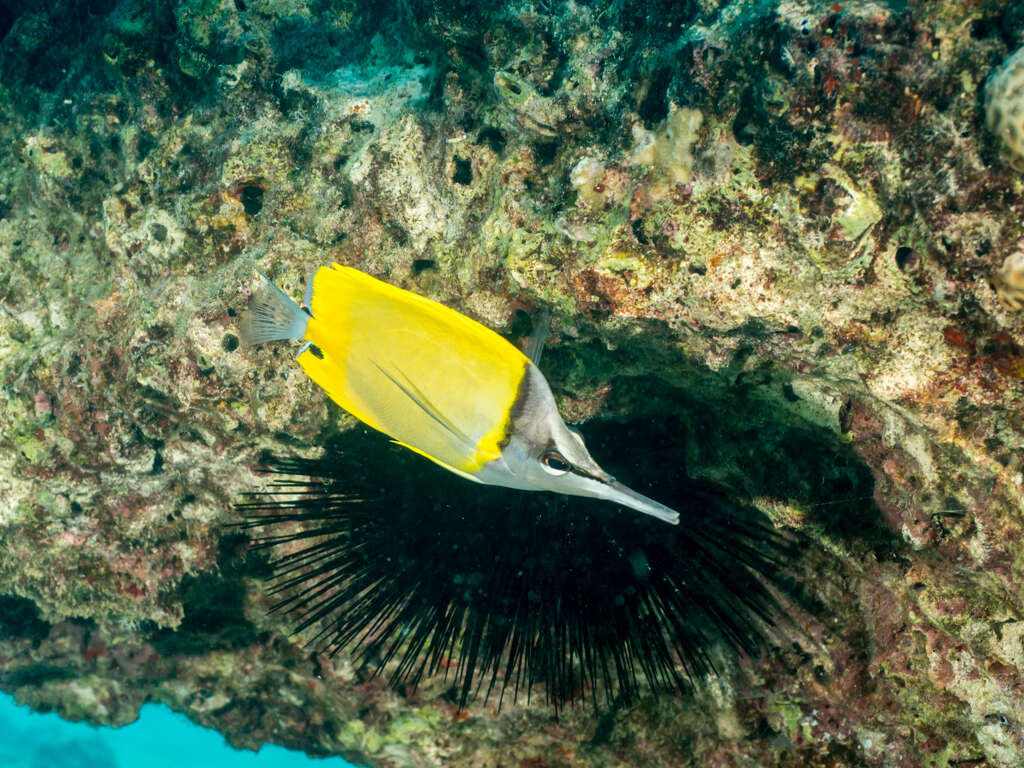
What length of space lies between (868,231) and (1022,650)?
167cm

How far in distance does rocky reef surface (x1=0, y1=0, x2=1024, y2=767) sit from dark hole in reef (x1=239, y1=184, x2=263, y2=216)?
1cm

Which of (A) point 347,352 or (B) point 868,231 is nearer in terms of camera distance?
(A) point 347,352

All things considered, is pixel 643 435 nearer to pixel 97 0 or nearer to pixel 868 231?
pixel 868 231

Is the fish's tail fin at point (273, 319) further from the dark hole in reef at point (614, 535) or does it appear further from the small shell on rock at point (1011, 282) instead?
the small shell on rock at point (1011, 282)

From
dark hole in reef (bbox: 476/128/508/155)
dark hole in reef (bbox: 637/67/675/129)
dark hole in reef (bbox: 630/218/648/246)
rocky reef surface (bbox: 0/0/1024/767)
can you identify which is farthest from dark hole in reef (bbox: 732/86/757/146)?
dark hole in reef (bbox: 476/128/508/155)

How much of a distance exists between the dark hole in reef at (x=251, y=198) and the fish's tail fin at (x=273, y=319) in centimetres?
167

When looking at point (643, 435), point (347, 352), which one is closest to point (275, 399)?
point (347, 352)

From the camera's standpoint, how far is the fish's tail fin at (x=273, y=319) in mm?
1554

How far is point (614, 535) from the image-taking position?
2.48m

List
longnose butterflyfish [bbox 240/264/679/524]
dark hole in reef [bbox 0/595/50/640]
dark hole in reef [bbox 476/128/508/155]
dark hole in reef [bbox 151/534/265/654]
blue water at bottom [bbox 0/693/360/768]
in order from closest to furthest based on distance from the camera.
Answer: longnose butterflyfish [bbox 240/264/679/524]
dark hole in reef [bbox 476/128/508/155]
dark hole in reef [bbox 151/534/265/654]
dark hole in reef [bbox 0/595/50/640]
blue water at bottom [bbox 0/693/360/768]

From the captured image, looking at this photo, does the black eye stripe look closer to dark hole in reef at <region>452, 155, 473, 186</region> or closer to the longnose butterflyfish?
the longnose butterflyfish

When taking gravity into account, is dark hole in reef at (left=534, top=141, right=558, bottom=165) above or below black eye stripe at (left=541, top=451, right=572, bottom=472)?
above

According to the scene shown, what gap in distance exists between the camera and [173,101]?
150 inches

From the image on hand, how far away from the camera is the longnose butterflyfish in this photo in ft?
4.57
